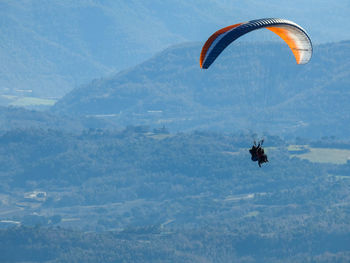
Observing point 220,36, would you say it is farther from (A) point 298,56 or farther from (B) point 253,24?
(A) point 298,56

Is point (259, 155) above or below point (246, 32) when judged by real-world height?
below

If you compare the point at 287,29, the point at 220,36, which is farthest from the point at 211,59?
the point at 287,29

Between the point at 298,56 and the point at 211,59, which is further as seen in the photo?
the point at 298,56

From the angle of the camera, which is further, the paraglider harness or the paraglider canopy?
the paraglider canopy

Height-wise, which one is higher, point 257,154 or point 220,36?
point 220,36

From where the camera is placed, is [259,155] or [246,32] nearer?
[259,155]

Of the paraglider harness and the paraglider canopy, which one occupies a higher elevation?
the paraglider canopy

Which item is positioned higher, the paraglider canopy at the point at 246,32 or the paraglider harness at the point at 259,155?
the paraglider canopy at the point at 246,32

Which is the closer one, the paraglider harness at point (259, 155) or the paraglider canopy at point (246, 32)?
the paraglider harness at point (259, 155)
